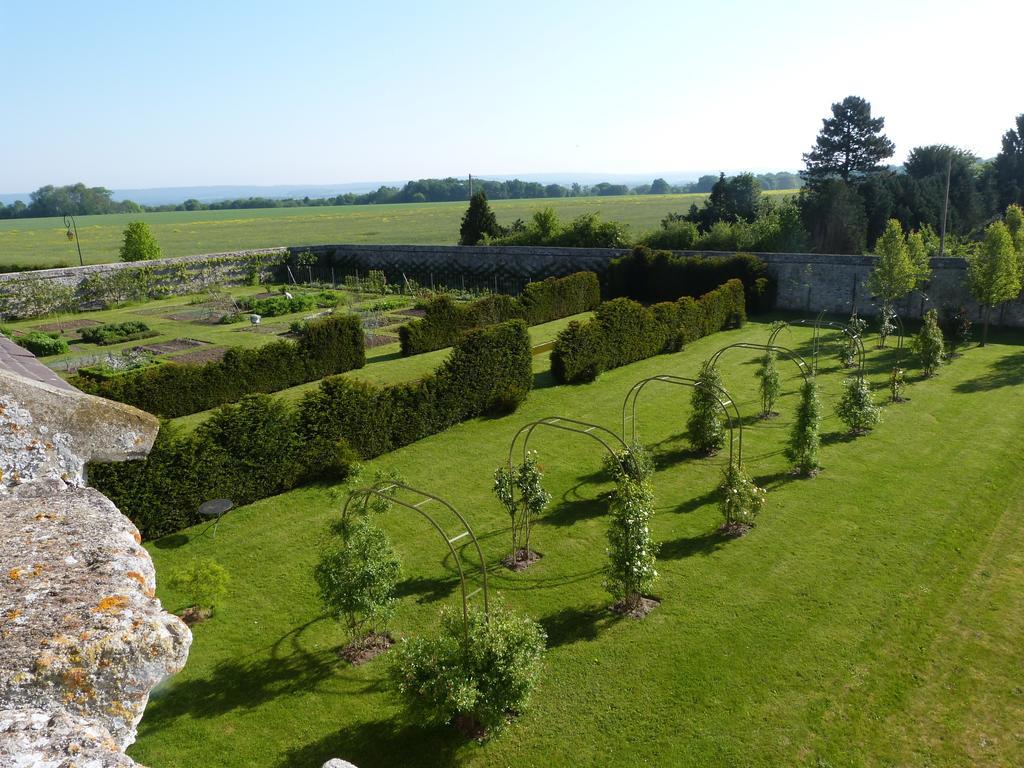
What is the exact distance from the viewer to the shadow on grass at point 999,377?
21031 mm

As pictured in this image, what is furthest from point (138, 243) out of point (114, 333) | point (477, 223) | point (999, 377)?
point (999, 377)

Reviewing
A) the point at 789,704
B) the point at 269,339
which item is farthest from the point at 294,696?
the point at 269,339

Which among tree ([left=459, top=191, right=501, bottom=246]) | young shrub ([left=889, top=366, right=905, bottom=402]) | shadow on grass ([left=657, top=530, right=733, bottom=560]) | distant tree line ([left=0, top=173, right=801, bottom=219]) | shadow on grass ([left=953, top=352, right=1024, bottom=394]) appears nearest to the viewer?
shadow on grass ([left=657, top=530, right=733, bottom=560])

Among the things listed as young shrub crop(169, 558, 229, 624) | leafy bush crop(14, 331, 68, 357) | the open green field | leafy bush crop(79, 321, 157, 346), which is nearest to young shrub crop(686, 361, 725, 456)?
young shrub crop(169, 558, 229, 624)

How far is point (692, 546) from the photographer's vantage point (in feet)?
41.6

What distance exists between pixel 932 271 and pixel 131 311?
3674 centimetres

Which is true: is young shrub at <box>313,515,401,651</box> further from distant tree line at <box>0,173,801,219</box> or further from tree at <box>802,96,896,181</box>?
distant tree line at <box>0,173,801,219</box>

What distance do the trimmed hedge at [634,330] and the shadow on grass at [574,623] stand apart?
1226 centimetres

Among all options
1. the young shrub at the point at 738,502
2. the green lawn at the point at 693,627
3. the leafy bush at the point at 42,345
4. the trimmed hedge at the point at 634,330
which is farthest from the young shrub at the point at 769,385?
the leafy bush at the point at 42,345

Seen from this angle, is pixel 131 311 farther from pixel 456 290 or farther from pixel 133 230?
pixel 456 290

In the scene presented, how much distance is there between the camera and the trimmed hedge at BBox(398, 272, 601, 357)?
26953mm

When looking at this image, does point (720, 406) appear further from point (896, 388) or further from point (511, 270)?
point (511, 270)

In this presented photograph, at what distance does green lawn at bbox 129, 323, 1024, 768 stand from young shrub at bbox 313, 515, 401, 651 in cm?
102

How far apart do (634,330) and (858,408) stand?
8966mm
